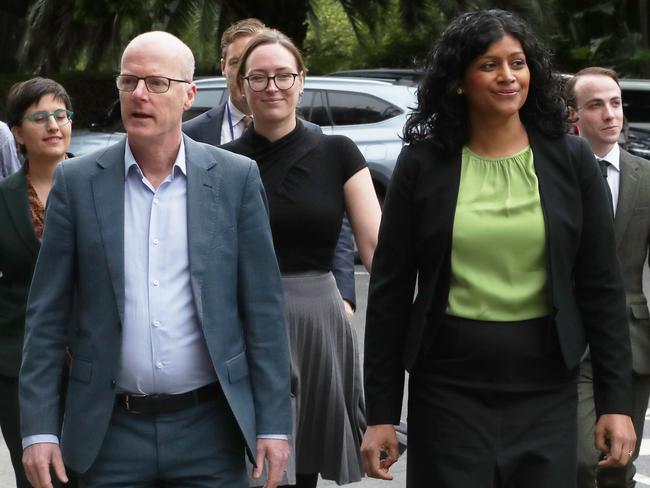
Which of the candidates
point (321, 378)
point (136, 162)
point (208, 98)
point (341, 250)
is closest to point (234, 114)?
point (341, 250)

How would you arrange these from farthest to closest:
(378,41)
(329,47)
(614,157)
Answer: (329,47) < (378,41) < (614,157)

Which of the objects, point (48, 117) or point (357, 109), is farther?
point (357, 109)

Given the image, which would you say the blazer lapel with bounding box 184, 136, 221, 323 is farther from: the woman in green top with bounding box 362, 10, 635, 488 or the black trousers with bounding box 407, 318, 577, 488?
the black trousers with bounding box 407, 318, 577, 488

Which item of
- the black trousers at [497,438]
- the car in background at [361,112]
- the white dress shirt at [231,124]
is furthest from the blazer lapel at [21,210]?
the car in background at [361,112]

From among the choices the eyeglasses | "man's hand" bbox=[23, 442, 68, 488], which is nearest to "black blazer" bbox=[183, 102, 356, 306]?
the eyeglasses

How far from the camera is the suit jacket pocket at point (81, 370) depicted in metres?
3.80

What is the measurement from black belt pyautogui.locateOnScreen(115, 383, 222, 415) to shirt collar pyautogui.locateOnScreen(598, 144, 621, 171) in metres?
2.11

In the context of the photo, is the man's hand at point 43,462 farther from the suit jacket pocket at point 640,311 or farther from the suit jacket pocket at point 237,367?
the suit jacket pocket at point 640,311

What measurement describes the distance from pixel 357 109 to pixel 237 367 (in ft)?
38.1

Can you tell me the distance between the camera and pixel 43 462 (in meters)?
3.79

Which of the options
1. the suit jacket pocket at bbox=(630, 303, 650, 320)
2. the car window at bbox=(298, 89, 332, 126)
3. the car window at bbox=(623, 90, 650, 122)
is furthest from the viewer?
the car window at bbox=(623, 90, 650, 122)

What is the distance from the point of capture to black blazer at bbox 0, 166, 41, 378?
499 cm

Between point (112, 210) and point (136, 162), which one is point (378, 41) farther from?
point (112, 210)

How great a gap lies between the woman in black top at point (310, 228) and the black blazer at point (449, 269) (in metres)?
0.99
